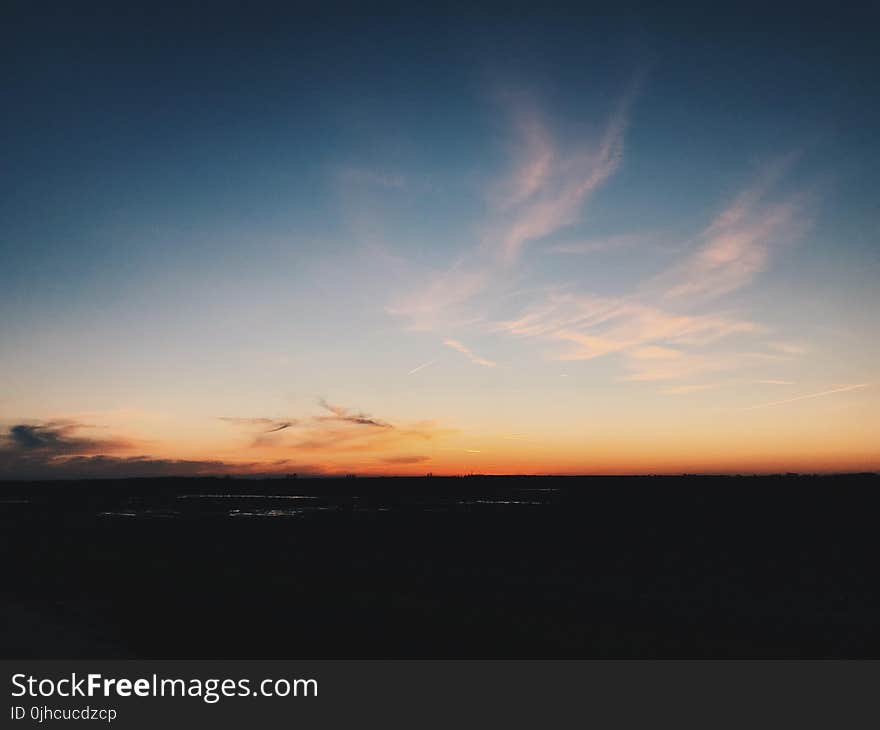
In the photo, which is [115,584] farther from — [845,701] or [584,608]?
[845,701]

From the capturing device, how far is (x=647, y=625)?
577 inches

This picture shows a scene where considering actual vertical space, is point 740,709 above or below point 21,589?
below

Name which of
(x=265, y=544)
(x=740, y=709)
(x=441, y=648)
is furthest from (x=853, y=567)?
(x=265, y=544)

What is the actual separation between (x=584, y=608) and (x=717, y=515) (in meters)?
28.9

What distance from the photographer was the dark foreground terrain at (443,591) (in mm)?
13031

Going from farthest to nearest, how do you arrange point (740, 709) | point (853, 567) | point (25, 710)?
point (853, 567) → point (740, 709) → point (25, 710)

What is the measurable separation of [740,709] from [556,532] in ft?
70.5

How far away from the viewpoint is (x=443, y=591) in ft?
57.9

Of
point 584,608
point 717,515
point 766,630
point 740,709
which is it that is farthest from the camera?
point 717,515

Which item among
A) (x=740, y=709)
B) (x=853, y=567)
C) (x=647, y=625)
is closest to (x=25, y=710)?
(x=740, y=709)

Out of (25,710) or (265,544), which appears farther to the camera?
(265,544)

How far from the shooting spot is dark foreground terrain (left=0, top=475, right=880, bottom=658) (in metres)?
13.0

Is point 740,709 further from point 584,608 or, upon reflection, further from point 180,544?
point 180,544

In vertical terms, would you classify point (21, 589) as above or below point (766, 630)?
above
